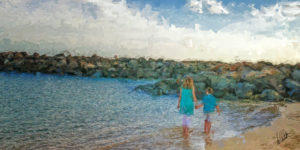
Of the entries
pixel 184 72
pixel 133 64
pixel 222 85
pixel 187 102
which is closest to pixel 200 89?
pixel 222 85

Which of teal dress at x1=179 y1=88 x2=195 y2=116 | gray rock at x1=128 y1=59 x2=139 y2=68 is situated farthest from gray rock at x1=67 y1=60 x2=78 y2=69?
teal dress at x1=179 y1=88 x2=195 y2=116

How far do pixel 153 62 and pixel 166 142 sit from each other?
127 ft

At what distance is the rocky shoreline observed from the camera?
21.5 meters

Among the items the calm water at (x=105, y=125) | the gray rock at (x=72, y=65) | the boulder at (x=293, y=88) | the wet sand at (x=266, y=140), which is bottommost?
the calm water at (x=105, y=125)

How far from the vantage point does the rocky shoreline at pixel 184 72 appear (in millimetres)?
21516

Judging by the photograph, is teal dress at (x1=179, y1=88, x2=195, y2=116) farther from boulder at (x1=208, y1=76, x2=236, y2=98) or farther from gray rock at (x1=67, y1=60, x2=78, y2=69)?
gray rock at (x1=67, y1=60, x2=78, y2=69)

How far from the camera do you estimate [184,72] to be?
4281 cm

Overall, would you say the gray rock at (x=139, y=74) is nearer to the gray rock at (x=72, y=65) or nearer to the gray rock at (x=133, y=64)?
the gray rock at (x=133, y=64)

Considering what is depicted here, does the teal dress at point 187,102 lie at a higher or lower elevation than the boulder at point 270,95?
higher

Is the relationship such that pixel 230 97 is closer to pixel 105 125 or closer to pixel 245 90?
pixel 245 90

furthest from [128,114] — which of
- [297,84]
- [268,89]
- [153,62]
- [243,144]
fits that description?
[153,62]

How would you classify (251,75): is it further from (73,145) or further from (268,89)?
(73,145)

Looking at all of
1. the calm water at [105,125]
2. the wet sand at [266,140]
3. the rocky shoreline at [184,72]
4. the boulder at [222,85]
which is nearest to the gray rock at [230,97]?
the rocky shoreline at [184,72]

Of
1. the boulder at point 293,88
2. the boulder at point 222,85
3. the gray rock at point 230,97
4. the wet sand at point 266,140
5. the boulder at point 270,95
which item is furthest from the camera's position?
the boulder at point 222,85
